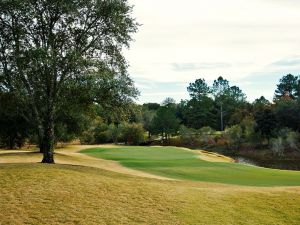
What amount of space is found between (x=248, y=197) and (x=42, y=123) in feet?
50.6

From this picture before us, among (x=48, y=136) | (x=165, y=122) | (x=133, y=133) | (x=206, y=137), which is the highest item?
(x=165, y=122)

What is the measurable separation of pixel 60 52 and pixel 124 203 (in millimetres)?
12607

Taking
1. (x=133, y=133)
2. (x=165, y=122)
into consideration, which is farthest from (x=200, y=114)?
(x=133, y=133)

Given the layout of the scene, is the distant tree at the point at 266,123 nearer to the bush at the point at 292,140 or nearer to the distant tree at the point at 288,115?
the distant tree at the point at 288,115

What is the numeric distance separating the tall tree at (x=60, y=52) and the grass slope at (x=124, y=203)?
670 cm

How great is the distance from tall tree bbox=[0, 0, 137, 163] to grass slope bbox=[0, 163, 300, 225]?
6697 mm

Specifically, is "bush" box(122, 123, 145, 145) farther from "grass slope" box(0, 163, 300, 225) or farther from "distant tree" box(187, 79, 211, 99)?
"grass slope" box(0, 163, 300, 225)

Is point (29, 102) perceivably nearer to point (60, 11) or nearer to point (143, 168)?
point (60, 11)

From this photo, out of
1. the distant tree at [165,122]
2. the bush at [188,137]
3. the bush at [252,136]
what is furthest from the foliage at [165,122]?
the bush at [252,136]

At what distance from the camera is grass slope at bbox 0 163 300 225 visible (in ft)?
49.5

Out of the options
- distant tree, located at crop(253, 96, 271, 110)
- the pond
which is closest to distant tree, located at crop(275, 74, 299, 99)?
distant tree, located at crop(253, 96, 271, 110)

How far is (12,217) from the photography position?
1463 cm

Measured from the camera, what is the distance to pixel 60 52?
1011 inches

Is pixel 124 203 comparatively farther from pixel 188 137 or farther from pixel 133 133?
pixel 188 137
